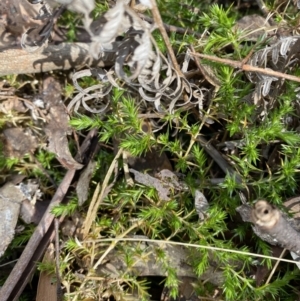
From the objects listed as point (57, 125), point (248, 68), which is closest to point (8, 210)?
point (57, 125)

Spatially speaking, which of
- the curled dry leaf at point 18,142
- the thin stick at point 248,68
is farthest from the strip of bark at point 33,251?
the thin stick at point 248,68

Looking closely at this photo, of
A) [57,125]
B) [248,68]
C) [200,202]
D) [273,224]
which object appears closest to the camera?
[273,224]

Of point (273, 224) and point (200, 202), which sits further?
point (200, 202)

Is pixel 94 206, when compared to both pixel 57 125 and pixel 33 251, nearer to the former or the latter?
pixel 33 251

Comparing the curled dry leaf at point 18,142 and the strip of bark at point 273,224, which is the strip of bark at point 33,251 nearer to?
the curled dry leaf at point 18,142

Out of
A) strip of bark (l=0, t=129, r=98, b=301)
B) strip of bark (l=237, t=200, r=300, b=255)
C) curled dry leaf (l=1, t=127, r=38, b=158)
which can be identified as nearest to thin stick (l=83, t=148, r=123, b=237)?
strip of bark (l=0, t=129, r=98, b=301)

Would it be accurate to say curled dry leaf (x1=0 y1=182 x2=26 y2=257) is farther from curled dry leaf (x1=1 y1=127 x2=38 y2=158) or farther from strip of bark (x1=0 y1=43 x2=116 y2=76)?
strip of bark (x1=0 y1=43 x2=116 y2=76)

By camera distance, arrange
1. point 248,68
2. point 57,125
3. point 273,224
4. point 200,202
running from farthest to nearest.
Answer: point 57,125, point 200,202, point 248,68, point 273,224

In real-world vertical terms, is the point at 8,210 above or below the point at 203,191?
above
